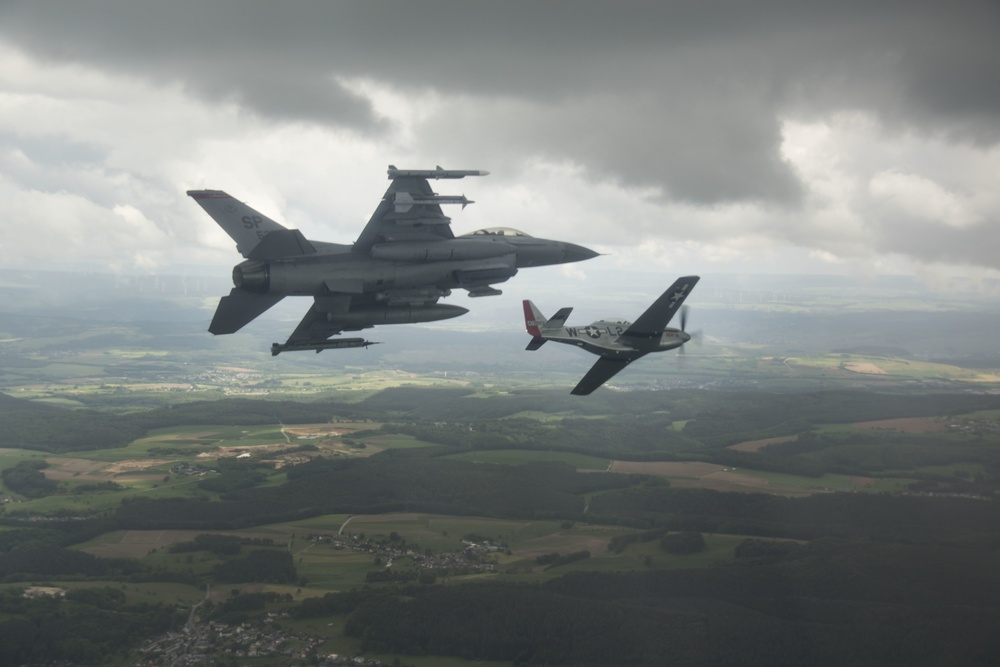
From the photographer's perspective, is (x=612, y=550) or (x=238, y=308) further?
(x=612, y=550)

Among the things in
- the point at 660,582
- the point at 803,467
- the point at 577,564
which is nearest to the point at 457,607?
the point at 577,564

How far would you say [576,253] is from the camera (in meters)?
46.7

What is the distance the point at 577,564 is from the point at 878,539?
39347 mm

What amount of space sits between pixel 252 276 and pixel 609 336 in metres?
20.9

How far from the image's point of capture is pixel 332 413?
16475cm

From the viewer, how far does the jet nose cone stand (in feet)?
152

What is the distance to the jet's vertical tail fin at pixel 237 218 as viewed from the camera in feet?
132

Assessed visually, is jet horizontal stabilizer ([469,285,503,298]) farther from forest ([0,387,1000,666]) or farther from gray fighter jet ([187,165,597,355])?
forest ([0,387,1000,666])

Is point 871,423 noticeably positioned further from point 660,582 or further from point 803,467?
point 660,582

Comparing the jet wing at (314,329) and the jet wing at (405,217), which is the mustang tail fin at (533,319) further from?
the jet wing at (314,329)

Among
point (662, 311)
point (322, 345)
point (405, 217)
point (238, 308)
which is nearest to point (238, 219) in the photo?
point (238, 308)

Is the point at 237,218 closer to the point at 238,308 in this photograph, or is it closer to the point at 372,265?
the point at 238,308

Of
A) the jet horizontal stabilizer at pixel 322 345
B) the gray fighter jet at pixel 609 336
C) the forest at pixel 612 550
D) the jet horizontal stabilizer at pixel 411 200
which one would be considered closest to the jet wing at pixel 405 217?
the jet horizontal stabilizer at pixel 411 200

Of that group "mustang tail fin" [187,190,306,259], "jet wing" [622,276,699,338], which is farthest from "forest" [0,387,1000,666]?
"mustang tail fin" [187,190,306,259]
